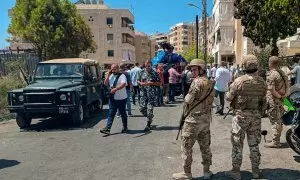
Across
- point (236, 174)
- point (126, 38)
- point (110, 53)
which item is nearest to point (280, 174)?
point (236, 174)

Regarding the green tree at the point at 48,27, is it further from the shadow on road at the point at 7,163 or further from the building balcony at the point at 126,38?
the building balcony at the point at 126,38

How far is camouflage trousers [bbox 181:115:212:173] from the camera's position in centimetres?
608

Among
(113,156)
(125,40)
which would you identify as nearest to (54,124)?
(113,156)

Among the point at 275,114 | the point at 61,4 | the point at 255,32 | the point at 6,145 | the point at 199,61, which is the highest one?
the point at 61,4

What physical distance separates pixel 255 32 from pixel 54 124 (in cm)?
1894

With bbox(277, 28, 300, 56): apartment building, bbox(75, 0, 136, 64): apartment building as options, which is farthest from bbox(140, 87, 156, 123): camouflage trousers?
bbox(75, 0, 136, 64): apartment building

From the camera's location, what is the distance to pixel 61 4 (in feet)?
114

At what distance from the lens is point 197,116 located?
241 inches

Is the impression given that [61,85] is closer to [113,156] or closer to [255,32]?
[113,156]

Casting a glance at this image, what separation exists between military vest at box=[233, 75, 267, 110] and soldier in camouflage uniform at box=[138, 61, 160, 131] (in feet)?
15.3

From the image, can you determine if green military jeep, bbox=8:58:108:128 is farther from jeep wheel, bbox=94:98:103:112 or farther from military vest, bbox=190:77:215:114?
military vest, bbox=190:77:215:114

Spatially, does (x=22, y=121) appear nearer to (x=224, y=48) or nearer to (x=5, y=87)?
(x=5, y=87)

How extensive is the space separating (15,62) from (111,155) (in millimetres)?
14532

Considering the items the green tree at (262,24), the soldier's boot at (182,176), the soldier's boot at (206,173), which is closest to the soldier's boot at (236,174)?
the soldier's boot at (206,173)
